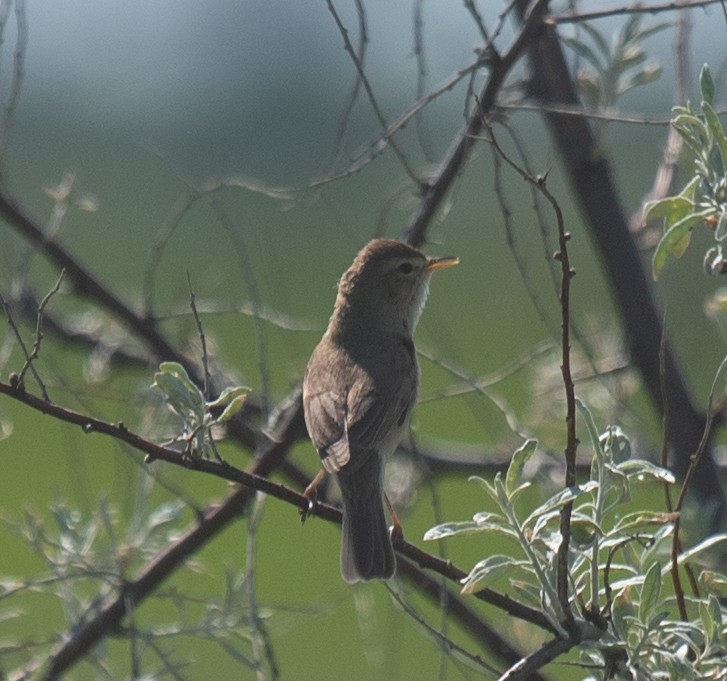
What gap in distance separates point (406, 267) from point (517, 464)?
228 cm

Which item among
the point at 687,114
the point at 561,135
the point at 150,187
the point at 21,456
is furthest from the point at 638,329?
the point at 150,187

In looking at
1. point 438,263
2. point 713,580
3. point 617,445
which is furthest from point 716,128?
point 438,263

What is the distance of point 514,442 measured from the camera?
462cm

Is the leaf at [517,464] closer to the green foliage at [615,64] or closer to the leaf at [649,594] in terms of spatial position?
the leaf at [649,594]

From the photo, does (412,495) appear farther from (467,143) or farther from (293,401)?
(467,143)

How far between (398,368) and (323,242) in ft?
44.3

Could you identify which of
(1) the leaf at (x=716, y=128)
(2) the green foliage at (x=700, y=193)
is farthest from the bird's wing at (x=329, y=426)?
(1) the leaf at (x=716, y=128)

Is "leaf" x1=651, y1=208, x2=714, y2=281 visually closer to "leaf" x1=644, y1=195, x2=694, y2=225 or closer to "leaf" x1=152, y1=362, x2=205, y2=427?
"leaf" x1=644, y1=195, x2=694, y2=225

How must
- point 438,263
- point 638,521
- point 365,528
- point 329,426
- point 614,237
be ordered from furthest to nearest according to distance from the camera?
1. point 438,263
2. point 614,237
3. point 329,426
4. point 365,528
5. point 638,521

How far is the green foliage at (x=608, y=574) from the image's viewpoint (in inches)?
84.8

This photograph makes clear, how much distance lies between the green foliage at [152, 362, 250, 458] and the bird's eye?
210cm

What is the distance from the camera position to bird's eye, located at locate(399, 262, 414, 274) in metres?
4.54

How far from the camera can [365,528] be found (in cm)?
338

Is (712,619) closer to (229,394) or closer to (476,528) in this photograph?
(476,528)
